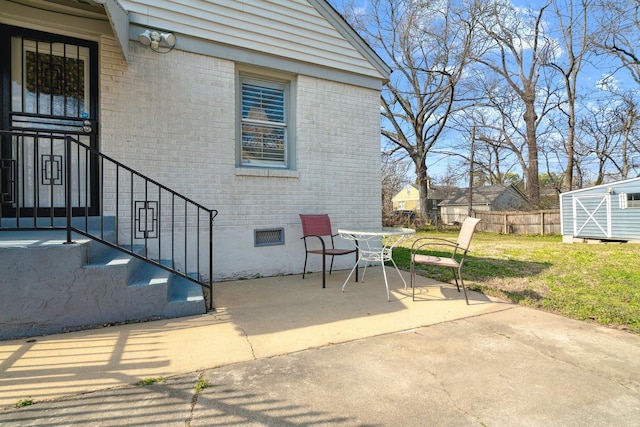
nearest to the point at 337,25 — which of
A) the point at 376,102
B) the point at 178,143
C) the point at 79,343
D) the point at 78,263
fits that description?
the point at 376,102

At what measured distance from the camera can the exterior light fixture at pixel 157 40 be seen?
429 centimetres

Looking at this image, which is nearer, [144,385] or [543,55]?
[144,385]

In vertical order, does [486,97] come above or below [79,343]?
above

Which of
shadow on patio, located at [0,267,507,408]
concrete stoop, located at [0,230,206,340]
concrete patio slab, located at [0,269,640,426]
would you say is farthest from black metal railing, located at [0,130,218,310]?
concrete patio slab, located at [0,269,640,426]

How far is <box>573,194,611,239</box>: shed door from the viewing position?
12641 mm

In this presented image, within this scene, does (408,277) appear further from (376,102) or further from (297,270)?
(376,102)

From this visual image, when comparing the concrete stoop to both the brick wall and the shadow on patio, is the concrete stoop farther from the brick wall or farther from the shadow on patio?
the brick wall

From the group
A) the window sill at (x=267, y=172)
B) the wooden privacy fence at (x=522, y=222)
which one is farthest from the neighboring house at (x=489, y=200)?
the window sill at (x=267, y=172)

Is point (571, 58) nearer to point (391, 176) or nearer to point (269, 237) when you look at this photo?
point (391, 176)

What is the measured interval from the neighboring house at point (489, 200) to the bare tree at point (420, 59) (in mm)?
11734

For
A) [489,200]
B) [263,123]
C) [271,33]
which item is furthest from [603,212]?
[489,200]

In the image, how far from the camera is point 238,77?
5203 millimetres

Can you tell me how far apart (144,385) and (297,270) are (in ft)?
11.7

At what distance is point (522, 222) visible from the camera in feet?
58.9
